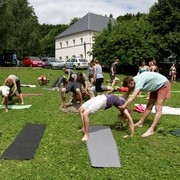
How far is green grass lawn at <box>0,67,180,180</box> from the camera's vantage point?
14.8ft

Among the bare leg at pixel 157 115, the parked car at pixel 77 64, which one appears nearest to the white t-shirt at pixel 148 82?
the bare leg at pixel 157 115

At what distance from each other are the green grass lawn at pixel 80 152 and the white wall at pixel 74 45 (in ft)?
133

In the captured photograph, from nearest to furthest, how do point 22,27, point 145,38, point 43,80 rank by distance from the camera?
point 43,80 → point 145,38 → point 22,27

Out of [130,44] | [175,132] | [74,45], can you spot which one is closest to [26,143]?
[175,132]

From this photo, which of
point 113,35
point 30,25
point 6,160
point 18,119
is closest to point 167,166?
point 6,160

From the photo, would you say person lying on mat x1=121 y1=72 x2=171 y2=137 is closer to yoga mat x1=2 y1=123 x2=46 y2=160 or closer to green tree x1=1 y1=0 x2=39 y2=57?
yoga mat x1=2 y1=123 x2=46 y2=160

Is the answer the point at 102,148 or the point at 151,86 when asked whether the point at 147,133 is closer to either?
the point at 151,86

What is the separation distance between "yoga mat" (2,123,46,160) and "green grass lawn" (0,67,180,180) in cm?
13

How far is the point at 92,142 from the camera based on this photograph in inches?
230

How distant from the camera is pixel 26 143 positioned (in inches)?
235

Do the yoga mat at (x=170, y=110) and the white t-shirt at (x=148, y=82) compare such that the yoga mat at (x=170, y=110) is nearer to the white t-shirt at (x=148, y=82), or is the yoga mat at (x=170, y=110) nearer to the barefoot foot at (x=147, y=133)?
the barefoot foot at (x=147, y=133)

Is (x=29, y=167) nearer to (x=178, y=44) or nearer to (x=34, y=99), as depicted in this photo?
(x=34, y=99)

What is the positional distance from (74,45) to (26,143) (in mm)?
49363

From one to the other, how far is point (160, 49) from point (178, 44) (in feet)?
8.16
